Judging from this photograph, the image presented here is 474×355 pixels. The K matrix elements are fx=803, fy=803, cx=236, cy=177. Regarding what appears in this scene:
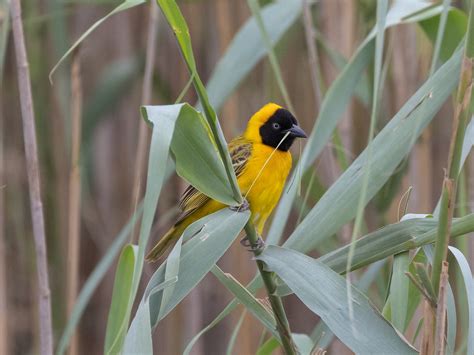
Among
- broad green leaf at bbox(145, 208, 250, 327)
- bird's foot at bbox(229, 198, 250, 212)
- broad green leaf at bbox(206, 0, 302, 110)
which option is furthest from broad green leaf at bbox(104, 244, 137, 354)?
broad green leaf at bbox(206, 0, 302, 110)

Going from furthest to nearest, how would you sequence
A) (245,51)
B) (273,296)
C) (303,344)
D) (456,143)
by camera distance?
(245,51)
(303,344)
(273,296)
(456,143)

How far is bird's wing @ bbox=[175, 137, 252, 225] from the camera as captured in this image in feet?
6.90

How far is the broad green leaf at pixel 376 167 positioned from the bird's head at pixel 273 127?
0.94 metres

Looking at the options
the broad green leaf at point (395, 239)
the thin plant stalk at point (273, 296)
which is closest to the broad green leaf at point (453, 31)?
the broad green leaf at point (395, 239)

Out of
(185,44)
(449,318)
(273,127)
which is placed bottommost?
(449,318)

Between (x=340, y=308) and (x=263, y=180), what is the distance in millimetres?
1003

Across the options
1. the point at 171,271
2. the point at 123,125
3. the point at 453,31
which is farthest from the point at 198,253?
the point at 123,125

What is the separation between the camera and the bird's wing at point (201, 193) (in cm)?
210

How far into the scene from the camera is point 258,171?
7.25 ft

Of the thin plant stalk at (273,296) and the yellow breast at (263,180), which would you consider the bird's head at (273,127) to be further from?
the thin plant stalk at (273,296)

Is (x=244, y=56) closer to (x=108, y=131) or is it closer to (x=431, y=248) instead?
(x=431, y=248)

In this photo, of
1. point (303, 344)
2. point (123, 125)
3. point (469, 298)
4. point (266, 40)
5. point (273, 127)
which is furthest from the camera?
point (123, 125)

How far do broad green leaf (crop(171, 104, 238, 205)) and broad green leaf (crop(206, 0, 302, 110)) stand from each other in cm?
76

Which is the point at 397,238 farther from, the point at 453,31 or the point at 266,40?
the point at 453,31
